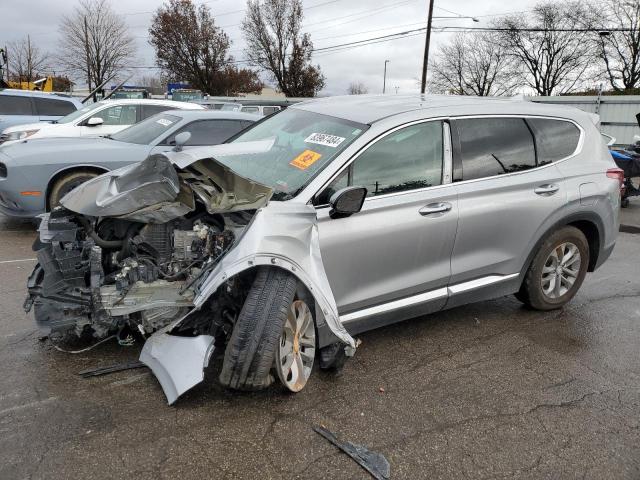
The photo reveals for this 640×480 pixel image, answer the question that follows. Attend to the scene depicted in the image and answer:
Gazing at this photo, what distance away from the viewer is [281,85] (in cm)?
5350

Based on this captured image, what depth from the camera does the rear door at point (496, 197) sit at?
3834 millimetres

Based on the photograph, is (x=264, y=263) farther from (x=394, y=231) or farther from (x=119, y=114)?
(x=119, y=114)

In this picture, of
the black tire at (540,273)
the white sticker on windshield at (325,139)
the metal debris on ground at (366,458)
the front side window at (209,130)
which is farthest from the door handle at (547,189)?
the front side window at (209,130)

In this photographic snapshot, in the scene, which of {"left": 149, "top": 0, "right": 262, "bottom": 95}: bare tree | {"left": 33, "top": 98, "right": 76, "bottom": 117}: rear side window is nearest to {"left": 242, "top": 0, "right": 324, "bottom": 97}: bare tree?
{"left": 149, "top": 0, "right": 262, "bottom": 95}: bare tree

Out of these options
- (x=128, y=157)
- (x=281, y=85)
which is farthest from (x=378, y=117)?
(x=281, y=85)

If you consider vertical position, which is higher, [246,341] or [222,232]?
[222,232]

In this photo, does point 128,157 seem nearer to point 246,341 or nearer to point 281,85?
point 246,341

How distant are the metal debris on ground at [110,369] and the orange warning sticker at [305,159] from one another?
1656 mm

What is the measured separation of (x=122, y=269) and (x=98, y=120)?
6.61 m

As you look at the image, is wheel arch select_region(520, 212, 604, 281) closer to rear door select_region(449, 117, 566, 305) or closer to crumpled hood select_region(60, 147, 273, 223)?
rear door select_region(449, 117, 566, 305)

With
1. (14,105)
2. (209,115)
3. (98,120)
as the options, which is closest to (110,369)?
(209,115)

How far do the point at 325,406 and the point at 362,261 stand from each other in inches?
36.1

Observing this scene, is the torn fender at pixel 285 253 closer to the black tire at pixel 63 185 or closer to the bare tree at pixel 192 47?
the black tire at pixel 63 185

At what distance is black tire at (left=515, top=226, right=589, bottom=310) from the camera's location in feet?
14.4
